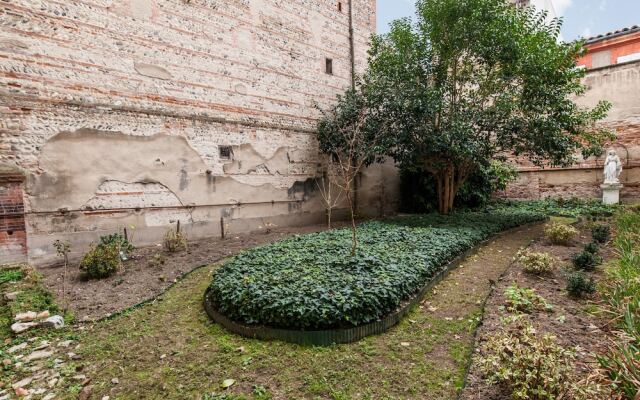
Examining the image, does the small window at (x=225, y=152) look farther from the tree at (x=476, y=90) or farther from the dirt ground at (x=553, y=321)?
the dirt ground at (x=553, y=321)

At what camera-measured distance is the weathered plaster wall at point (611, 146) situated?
40.2ft

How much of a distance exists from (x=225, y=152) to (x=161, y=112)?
1.83 metres

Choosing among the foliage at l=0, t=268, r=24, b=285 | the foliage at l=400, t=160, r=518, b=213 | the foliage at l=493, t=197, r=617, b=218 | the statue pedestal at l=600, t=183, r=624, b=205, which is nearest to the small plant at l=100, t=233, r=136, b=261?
the foliage at l=0, t=268, r=24, b=285

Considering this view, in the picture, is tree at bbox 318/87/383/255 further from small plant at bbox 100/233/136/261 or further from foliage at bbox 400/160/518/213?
small plant at bbox 100/233/136/261

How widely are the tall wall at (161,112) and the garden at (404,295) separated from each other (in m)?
0.82

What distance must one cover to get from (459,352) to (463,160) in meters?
6.83

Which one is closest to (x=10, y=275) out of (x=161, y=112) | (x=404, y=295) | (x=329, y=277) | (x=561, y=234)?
(x=161, y=112)

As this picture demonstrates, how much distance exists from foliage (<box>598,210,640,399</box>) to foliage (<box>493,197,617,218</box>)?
18.4ft

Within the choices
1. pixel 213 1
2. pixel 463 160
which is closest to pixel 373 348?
pixel 463 160

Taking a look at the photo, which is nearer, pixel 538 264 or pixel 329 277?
pixel 329 277

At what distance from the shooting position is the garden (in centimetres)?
307

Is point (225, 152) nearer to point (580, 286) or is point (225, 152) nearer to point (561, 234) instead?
point (580, 286)

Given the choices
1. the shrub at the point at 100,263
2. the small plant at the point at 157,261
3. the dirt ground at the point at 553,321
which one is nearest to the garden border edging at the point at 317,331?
the dirt ground at the point at 553,321

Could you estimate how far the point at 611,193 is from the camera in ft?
39.4
